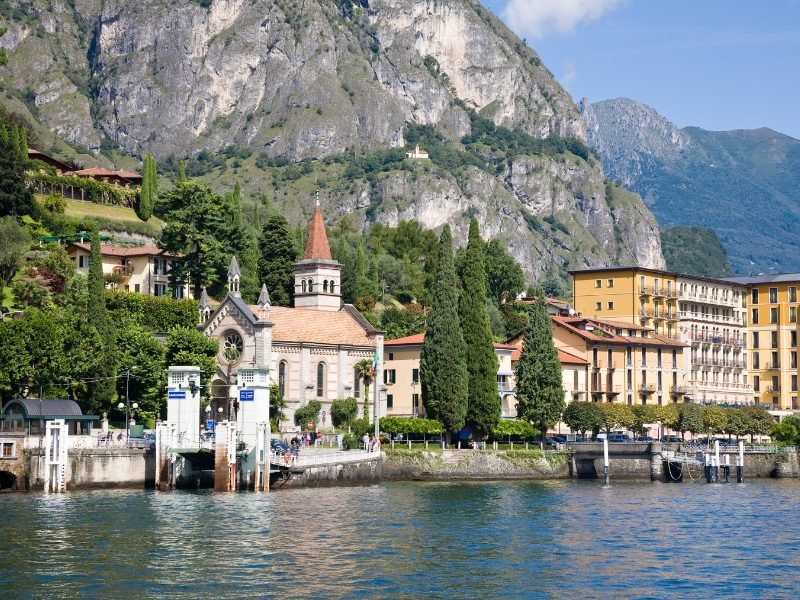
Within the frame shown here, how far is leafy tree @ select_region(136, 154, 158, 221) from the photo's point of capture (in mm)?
163125

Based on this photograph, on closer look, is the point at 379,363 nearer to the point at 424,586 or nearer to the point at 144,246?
the point at 144,246

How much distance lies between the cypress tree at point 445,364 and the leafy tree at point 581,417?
1792 cm

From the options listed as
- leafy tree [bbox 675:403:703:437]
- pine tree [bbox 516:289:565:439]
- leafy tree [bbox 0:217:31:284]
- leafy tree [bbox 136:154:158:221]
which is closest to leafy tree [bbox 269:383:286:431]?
pine tree [bbox 516:289:565:439]

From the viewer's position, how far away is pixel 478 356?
104875mm

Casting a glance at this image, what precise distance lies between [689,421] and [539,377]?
23.0 metres

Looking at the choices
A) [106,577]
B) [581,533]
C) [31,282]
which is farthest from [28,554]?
[31,282]

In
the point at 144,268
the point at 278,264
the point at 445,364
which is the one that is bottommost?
the point at 445,364

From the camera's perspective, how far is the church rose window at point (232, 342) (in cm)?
10994

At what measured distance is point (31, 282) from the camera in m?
118

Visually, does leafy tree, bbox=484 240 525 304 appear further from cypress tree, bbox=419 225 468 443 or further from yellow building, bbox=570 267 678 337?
cypress tree, bbox=419 225 468 443

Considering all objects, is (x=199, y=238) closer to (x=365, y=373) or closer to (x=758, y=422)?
(x=365, y=373)

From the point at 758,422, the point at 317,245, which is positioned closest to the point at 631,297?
the point at 758,422

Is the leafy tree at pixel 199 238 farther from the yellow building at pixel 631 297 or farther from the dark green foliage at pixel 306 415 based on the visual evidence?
the yellow building at pixel 631 297

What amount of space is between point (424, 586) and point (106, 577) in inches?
463
